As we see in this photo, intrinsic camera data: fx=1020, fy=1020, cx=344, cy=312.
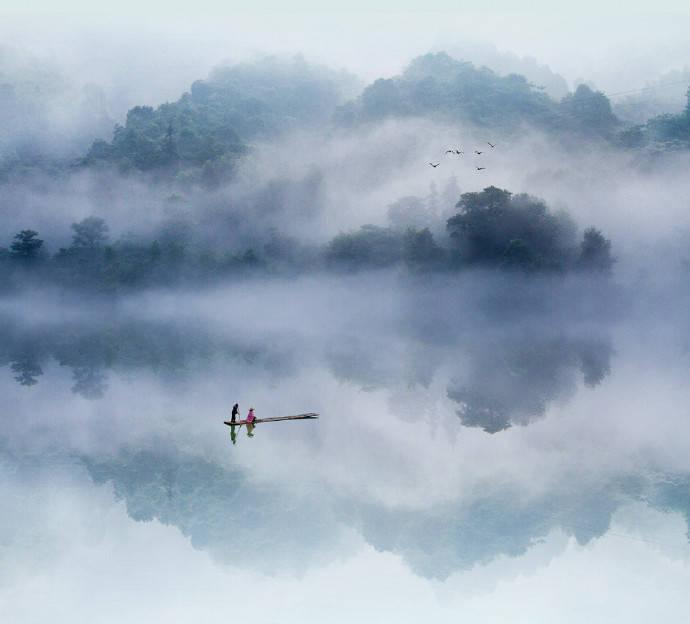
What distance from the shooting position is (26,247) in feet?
328

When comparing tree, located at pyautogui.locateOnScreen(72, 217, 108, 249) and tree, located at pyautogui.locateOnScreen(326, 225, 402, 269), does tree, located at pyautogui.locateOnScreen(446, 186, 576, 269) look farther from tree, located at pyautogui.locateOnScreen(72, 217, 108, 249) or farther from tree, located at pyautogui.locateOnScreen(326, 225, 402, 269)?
tree, located at pyautogui.locateOnScreen(72, 217, 108, 249)

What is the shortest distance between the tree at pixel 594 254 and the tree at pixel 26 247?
52.6 metres

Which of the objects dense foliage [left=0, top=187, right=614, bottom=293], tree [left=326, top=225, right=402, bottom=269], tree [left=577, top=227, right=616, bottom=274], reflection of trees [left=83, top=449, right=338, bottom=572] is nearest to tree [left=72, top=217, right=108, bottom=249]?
dense foliage [left=0, top=187, right=614, bottom=293]

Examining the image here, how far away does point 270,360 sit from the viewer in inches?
2066

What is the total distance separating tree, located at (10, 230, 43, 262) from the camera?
10012 centimetres

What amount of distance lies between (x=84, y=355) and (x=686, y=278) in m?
60.5

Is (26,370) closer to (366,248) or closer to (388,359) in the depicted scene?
(388,359)

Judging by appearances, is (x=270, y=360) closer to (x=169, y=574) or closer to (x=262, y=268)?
(x=169, y=574)

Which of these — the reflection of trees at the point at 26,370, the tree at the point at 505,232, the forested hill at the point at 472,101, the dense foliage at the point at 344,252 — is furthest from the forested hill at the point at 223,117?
the reflection of trees at the point at 26,370

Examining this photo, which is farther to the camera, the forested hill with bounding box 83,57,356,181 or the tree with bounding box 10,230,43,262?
the forested hill with bounding box 83,57,356,181

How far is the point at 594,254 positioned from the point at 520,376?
165 ft

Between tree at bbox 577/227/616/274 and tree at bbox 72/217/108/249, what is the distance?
46.2 metres

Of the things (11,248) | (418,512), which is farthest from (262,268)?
(418,512)

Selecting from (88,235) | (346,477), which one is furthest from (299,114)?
(346,477)
